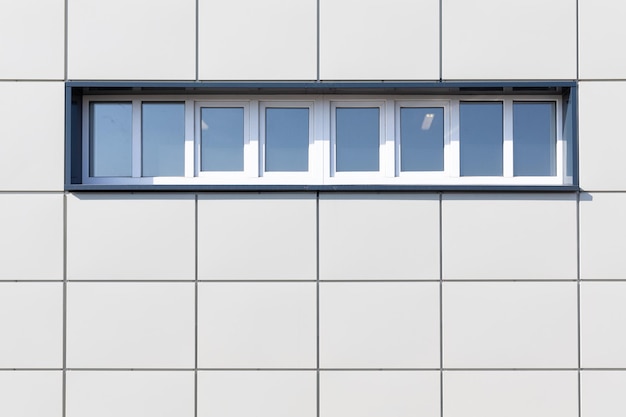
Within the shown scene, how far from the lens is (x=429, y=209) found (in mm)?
3830

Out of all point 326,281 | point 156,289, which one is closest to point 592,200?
point 326,281

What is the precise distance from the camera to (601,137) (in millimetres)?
3838

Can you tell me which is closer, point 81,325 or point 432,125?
point 81,325

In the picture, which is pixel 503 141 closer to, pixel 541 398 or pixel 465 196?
pixel 465 196

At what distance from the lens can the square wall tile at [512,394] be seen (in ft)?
12.4
